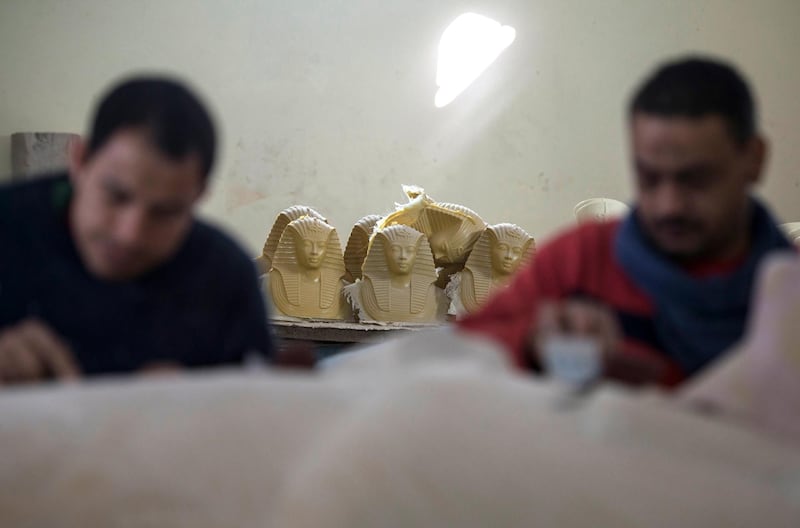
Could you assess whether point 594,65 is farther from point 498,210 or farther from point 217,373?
point 217,373

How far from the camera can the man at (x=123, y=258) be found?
39.8 inches

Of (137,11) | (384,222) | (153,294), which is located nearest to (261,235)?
(137,11)

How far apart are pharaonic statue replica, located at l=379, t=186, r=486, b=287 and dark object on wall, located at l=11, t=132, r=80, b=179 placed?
1.48 m

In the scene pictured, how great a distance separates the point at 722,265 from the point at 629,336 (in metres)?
0.14

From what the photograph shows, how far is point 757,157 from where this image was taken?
1.14m

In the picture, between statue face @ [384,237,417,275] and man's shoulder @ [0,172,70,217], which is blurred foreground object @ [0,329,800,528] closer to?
man's shoulder @ [0,172,70,217]

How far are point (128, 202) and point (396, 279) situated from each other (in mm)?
2785

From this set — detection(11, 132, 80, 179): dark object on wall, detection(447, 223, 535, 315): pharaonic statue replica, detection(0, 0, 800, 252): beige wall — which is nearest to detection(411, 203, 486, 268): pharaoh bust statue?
detection(447, 223, 535, 315): pharaonic statue replica

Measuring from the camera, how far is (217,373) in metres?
0.92

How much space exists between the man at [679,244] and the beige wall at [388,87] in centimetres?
501

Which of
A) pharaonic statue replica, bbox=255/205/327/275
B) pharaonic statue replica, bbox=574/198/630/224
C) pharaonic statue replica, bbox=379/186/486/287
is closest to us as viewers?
pharaonic statue replica, bbox=255/205/327/275

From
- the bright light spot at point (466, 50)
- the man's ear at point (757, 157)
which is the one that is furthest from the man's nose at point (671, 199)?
the bright light spot at point (466, 50)

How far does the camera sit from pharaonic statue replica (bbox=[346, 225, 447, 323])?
12.2 ft

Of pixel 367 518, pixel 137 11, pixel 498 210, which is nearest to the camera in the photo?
pixel 367 518
